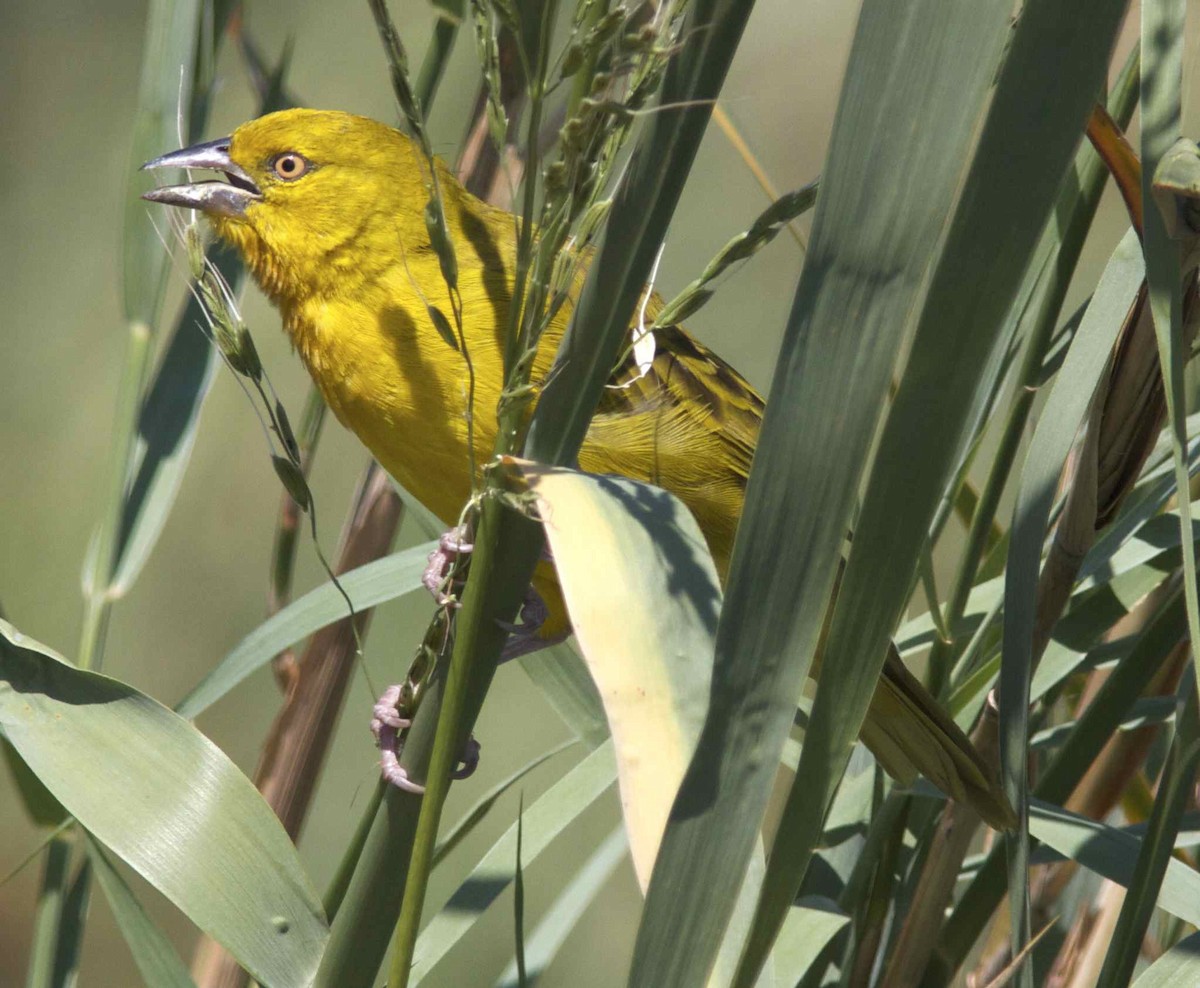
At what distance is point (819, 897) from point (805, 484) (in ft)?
2.73

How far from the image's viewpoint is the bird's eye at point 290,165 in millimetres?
2076

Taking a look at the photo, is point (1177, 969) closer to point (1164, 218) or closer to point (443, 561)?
point (1164, 218)

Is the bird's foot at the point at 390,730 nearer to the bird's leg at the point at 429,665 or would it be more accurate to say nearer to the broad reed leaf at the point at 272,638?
the bird's leg at the point at 429,665

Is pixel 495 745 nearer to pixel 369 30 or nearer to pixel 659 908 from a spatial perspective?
pixel 369 30

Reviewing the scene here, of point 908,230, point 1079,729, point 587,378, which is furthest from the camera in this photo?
point 1079,729

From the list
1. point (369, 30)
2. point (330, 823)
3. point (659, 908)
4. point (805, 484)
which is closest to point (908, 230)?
point (805, 484)

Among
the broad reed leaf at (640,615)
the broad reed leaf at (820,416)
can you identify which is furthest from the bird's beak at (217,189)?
the broad reed leaf at (820,416)

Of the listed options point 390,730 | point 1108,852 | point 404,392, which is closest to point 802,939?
point 1108,852

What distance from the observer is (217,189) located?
2.01m

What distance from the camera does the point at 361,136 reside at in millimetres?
2154

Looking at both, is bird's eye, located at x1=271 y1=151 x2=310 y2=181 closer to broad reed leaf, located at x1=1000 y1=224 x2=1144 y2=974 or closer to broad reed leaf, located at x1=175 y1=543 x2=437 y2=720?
broad reed leaf, located at x1=175 y1=543 x2=437 y2=720

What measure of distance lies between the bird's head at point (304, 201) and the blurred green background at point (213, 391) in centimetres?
160

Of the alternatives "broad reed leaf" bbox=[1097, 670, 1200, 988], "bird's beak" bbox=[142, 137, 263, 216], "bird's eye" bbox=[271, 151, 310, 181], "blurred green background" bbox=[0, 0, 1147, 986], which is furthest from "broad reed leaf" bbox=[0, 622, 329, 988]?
"blurred green background" bbox=[0, 0, 1147, 986]

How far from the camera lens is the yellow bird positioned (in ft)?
5.77
